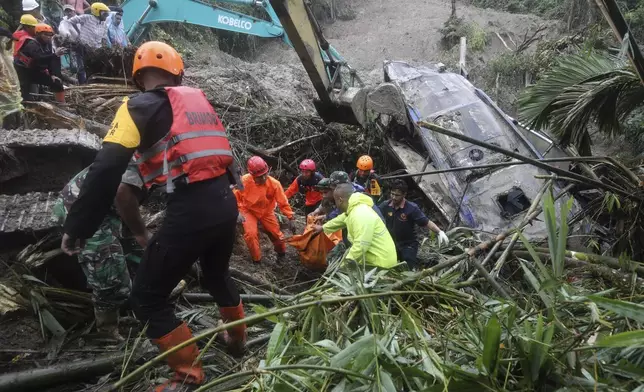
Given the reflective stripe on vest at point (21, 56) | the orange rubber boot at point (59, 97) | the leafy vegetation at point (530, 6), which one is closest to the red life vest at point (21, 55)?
the reflective stripe on vest at point (21, 56)

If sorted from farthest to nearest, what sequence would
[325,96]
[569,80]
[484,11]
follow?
[484,11] → [325,96] → [569,80]

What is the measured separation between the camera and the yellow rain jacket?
11.5ft

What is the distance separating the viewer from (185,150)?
2469 mm

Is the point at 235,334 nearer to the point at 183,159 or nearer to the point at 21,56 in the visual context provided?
the point at 183,159

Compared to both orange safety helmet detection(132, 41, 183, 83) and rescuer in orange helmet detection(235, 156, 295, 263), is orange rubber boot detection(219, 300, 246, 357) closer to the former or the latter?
orange safety helmet detection(132, 41, 183, 83)

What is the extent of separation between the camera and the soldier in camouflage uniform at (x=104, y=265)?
9.69ft

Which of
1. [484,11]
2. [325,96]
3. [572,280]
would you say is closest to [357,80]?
[325,96]

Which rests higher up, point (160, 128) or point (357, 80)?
point (160, 128)

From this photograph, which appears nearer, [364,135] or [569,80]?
[569,80]

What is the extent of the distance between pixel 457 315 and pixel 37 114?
4.60 metres

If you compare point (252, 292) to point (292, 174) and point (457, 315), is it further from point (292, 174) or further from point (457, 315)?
point (292, 174)

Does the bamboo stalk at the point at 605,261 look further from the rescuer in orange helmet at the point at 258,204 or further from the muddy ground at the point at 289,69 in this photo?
the rescuer in orange helmet at the point at 258,204

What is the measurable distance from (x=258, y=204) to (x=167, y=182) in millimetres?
3073

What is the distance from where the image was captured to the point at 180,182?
8.19 feet
